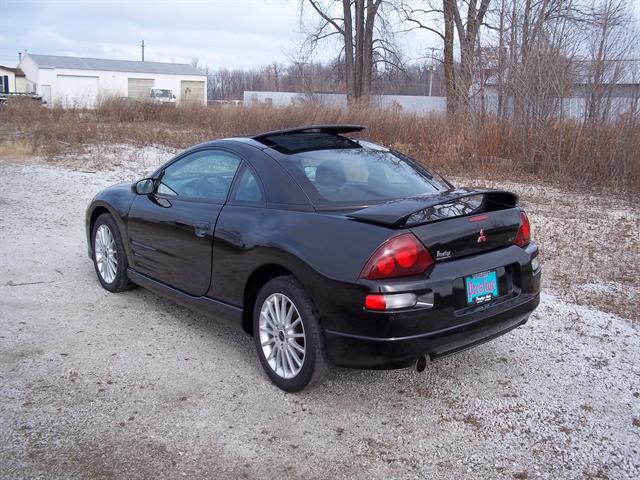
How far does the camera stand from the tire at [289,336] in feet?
11.6

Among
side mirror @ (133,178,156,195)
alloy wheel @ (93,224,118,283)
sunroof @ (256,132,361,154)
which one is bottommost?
alloy wheel @ (93,224,118,283)

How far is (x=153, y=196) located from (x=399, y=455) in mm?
3030

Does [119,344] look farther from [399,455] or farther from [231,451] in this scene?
[399,455]

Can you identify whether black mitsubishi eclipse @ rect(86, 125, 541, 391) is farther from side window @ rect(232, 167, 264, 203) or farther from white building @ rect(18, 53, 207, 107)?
white building @ rect(18, 53, 207, 107)

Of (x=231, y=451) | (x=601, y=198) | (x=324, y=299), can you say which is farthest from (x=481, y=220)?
(x=601, y=198)

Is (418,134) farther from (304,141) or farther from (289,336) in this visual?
(289,336)

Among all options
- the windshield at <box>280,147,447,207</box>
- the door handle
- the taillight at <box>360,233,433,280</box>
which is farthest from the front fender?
the taillight at <box>360,233,433,280</box>

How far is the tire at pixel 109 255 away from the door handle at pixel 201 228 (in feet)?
4.31

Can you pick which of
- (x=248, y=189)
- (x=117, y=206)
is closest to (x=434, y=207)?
(x=248, y=189)

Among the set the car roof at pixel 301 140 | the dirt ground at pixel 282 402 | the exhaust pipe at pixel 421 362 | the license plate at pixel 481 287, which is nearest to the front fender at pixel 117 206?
the dirt ground at pixel 282 402

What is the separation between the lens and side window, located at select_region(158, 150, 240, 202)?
14.5 feet

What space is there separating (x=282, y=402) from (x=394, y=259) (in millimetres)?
1168

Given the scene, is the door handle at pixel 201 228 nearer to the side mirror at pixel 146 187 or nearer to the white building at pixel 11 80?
the side mirror at pixel 146 187

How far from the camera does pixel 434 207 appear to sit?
3570 millimetres
